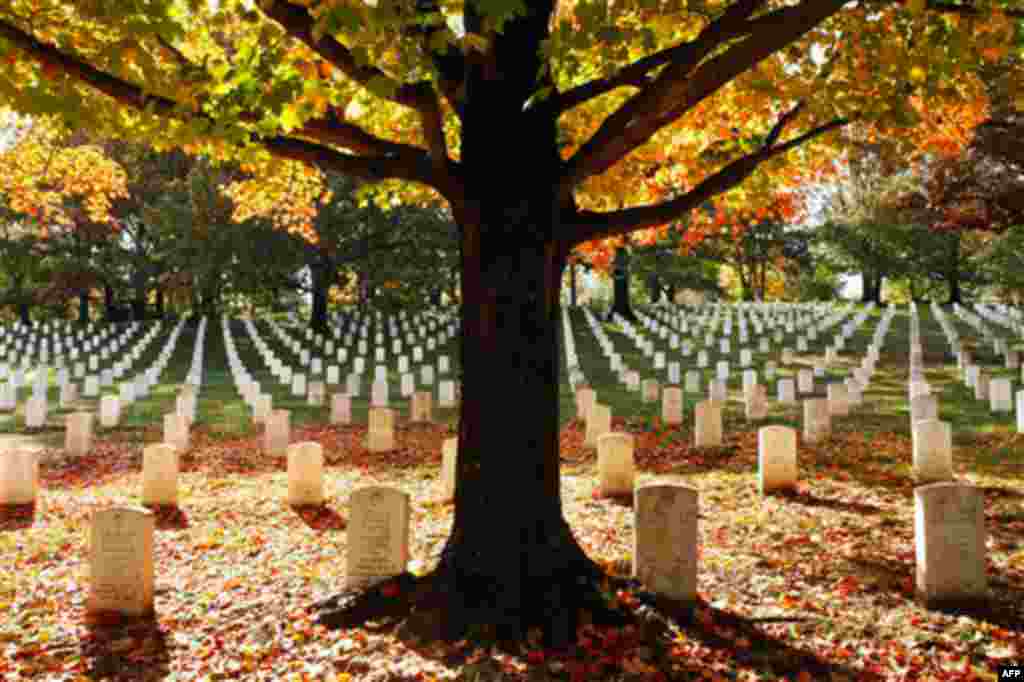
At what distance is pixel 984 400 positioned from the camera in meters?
13.8

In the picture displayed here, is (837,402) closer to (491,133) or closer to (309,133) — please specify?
(491,133)

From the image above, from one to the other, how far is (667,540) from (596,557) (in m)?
1.07

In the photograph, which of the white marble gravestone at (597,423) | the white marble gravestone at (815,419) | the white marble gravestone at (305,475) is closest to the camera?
Result: the white marble gravestone at (305,475)

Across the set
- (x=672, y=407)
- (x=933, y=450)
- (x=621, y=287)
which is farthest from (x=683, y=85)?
(x=621, y=287)

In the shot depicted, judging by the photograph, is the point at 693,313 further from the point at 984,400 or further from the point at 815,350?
the point at 984,400

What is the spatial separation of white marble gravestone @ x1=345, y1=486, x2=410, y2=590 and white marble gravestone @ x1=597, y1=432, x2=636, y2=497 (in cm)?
330

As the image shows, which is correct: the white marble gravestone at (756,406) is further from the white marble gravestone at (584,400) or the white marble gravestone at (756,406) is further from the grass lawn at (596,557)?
the white marble gravestone at (584,400)

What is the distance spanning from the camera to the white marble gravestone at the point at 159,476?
8758mm

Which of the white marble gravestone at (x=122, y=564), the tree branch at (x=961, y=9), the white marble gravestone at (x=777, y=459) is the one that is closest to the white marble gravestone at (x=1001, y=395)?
the white marble gravestone at (x=777, y=459)

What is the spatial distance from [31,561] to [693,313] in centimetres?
3226

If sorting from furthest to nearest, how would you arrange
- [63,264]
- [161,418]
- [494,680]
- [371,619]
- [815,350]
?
[63,264], [815,350], [161,418], [371,619], [494,680]

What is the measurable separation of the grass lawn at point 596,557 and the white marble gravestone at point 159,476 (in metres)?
0.43

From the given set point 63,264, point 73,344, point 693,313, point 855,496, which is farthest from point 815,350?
point 63,264

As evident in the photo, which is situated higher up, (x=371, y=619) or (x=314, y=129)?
(x=314, y=129)
